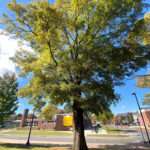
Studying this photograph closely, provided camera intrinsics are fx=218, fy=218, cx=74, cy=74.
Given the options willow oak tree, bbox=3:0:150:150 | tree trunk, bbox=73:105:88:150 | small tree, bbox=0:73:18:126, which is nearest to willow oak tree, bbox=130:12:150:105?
willow oak tree, bbox=3:0:150:150

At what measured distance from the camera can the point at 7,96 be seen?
25.7 m

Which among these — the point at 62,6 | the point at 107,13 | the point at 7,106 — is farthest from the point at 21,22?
the point at 7,106

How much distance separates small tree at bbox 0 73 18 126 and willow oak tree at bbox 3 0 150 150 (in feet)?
35.1

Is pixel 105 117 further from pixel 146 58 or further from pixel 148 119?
pixel 148 119

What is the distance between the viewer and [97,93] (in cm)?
1477

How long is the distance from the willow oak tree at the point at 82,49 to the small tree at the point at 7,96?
421 inches

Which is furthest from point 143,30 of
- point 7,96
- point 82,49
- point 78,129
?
point 7,96

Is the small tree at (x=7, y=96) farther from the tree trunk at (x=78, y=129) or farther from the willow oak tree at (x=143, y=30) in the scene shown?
the willow oak tree at (x=143, y=30)

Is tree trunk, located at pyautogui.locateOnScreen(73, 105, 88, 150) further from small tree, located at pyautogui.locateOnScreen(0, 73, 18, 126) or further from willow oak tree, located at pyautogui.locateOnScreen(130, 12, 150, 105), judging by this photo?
small tree, located at pyautogui.locateOnScreen(0, 73, 18, 126)

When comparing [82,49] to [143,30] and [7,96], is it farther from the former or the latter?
[7,96]

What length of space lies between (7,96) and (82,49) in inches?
565

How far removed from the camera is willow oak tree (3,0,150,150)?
14367 mm

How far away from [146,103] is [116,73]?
69.1 ft

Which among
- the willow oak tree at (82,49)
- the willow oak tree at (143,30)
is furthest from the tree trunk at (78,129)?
the willow oak tree at (143,30)
